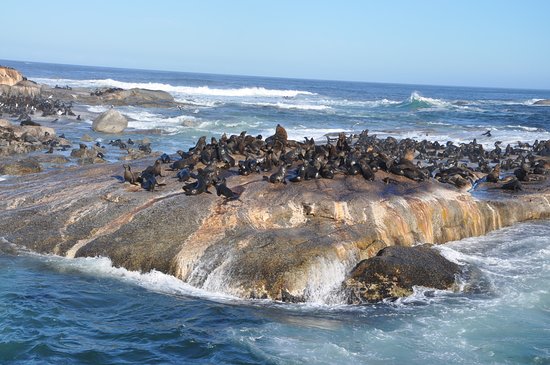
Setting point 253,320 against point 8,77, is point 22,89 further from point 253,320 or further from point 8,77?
point 253,320

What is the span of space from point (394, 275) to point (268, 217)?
101 inches

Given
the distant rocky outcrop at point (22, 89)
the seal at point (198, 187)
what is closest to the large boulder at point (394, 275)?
the seal at point (198, 187)

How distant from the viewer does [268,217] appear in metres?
11.3

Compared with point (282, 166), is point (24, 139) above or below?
below

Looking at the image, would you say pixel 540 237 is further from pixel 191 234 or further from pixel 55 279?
pixel 55 279

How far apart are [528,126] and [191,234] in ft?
141

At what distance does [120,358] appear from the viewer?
7.61 m

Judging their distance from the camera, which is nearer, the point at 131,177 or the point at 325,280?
the point at 325,280

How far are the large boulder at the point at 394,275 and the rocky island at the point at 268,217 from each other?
0.02 m

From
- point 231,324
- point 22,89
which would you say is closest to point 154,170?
point 231,324

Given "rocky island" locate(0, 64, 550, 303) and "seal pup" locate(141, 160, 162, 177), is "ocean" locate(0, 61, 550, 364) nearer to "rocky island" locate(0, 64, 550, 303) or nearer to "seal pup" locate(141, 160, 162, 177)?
"rocky island" locate(0, 64, 550, 303)

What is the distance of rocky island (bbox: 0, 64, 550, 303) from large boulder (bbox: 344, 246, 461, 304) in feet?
0.07

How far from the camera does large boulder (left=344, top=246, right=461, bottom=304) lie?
9992 mm

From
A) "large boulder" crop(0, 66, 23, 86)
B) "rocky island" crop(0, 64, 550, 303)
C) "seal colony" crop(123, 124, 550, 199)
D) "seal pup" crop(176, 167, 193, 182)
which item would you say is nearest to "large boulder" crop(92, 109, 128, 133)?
"large boulder" crop(0, 66, 23, 86)
